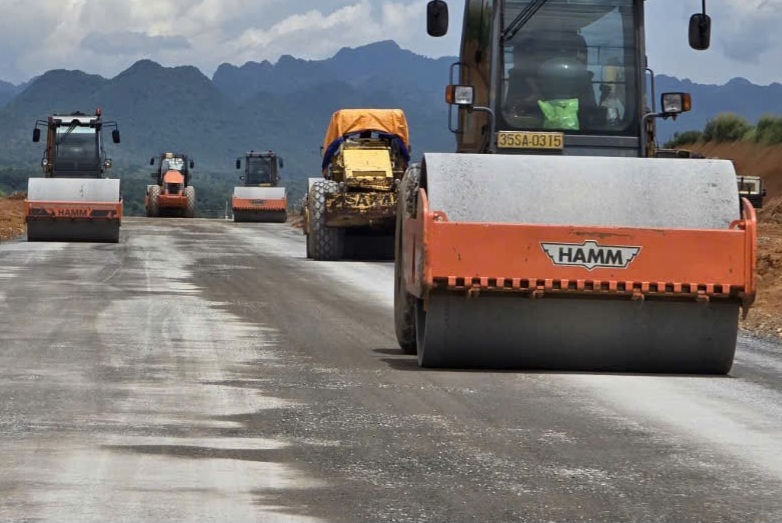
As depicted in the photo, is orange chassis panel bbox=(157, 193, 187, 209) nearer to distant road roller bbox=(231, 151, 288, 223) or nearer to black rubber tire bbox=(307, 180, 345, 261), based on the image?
distant road roller bbox=(231, 151, 288, 223)

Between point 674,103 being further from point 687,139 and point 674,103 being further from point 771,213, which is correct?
point 687,139

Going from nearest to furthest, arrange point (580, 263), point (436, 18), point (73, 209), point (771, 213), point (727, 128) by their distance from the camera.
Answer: point (580, 263) → point (436, 18) → point (73, 209) → point (771, 213) → point (727, 128)

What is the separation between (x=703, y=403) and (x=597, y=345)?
52.2 inches

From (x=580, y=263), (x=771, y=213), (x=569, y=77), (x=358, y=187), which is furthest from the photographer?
(x=771, y=213)

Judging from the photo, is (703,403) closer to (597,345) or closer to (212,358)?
(597,345)

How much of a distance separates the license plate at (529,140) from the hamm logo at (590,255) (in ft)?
8.74

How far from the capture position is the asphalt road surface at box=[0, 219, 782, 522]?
6.73 metres

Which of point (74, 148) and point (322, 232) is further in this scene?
point (74, 148)

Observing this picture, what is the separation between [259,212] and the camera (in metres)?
62.9

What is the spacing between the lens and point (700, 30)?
1345 cm

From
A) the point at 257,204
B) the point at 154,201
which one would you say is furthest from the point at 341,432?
the point at 154,201

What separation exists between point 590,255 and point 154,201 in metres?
57.5

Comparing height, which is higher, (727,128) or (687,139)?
(727,128)

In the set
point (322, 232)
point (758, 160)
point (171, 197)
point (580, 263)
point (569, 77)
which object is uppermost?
point (569, 77)
